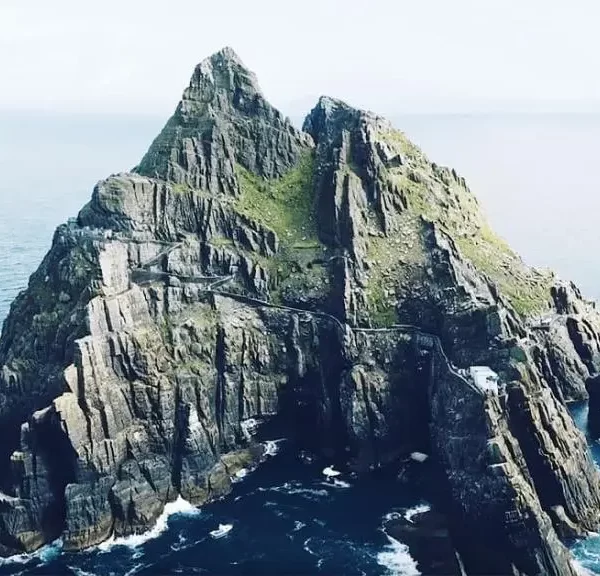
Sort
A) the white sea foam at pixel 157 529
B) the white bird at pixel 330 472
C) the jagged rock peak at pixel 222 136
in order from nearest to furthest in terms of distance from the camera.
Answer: the white sea foam at pixel 157 529 < the white bird at pixel 330 472 < the jagged rock peak at pixel 222 136

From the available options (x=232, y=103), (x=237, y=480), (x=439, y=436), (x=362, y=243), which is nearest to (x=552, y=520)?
(x=439, y=436)

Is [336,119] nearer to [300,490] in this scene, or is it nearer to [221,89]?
[221,89]

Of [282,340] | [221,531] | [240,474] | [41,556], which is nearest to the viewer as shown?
[41,556]

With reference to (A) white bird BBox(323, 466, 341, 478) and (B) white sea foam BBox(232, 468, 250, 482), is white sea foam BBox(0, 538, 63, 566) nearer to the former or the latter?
(B) white sea foam BBox(232, 468, 250, 482)

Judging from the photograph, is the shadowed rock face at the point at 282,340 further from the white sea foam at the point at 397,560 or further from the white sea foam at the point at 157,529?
the white sea foam at the point at 397,560

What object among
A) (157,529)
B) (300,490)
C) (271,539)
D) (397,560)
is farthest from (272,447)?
(397,560)

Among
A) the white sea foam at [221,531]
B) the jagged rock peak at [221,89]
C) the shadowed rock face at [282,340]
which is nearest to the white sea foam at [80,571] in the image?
the shadowed rock face at [282,340]
